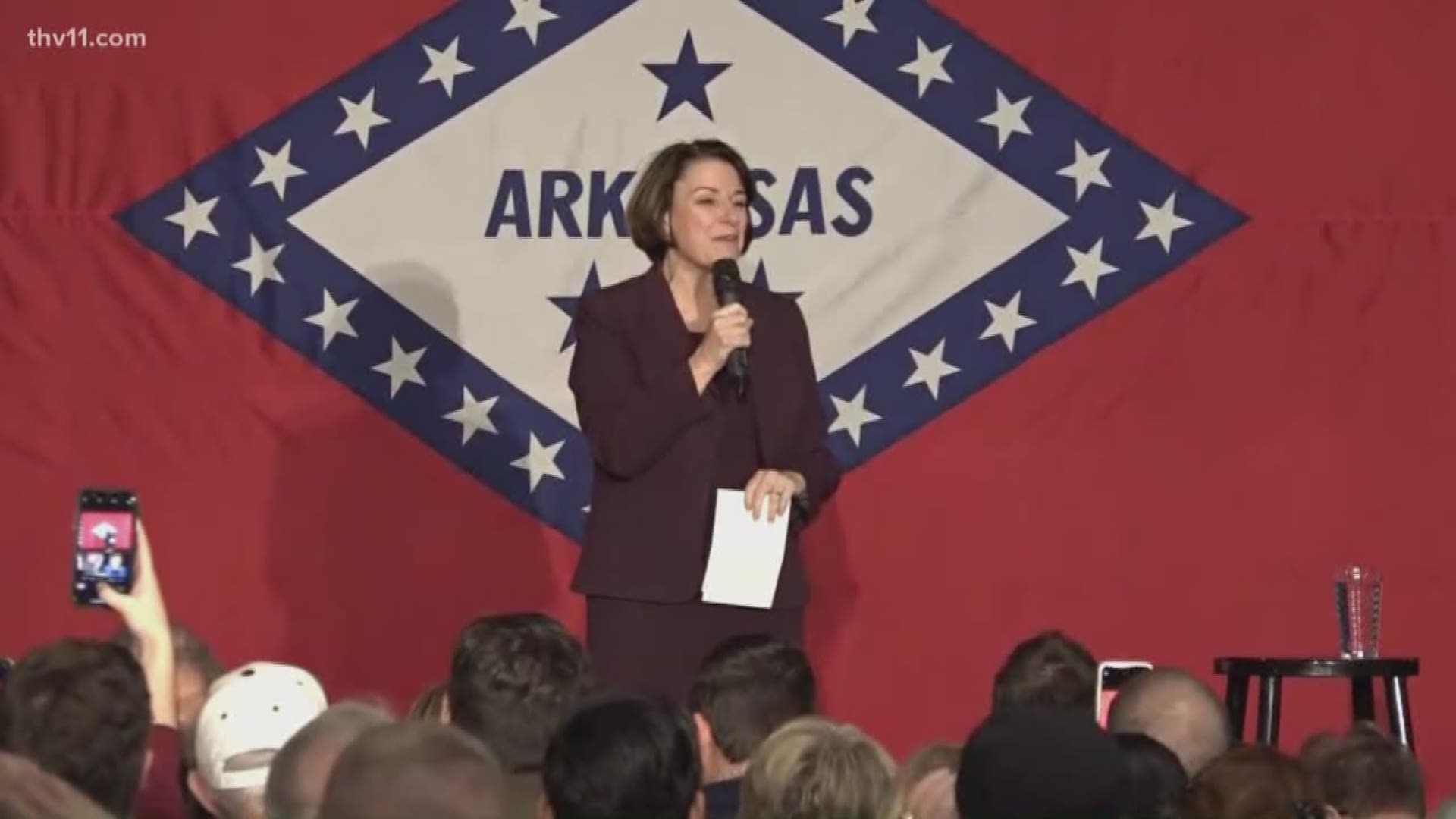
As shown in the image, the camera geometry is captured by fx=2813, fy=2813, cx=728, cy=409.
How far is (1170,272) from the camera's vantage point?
6.98 meters

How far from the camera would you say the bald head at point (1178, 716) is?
182 inches

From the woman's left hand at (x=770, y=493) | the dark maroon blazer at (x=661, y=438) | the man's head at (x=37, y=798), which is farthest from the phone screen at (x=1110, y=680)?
the man's head at (x=37, y=798)

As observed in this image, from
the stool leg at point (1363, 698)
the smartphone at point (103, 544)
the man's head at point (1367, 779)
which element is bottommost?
the man's head at point (1367, 779)

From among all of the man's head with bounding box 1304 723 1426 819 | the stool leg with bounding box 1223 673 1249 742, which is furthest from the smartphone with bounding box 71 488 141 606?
the stool leg with bounding box 1223 673 1249 742

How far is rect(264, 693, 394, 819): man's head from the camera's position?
3348 mm

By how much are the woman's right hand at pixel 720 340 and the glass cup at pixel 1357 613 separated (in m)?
1.77

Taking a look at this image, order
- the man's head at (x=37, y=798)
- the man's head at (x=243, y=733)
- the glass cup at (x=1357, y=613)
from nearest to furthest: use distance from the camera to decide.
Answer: the man's head at (x=37, y=798), the man's head at (x=243, y=733), the glass cup at (x=1357, y=613)

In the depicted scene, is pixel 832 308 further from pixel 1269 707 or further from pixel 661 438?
pixel 661 438

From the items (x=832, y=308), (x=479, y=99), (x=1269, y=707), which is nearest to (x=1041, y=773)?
(x=1269, y=707)

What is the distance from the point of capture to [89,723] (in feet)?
10.6

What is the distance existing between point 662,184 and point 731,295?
0.33 m

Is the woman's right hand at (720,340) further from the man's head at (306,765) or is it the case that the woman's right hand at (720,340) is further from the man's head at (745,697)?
the man's head at (306,765)

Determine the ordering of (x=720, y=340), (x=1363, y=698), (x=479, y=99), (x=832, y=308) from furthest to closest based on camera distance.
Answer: (x=479, y=99) < (x=832, y=308) < (x=1363, y=698) < (x=720, y=340)

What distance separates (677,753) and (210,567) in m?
4.09
